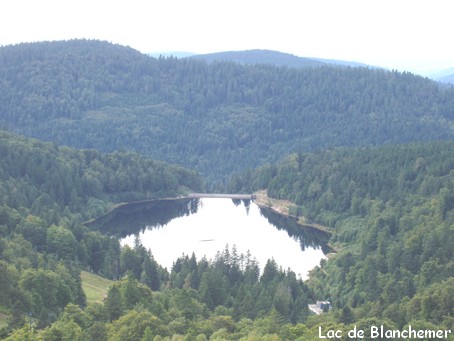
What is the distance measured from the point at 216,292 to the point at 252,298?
13.4ft

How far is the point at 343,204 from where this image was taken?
12769 cm

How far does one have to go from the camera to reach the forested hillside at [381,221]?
62.8 metres

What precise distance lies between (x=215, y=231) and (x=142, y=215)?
2019 cm

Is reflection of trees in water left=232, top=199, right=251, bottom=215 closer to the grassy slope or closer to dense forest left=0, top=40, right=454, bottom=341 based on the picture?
dense forest left=0, top=40, right=454, bottom=341

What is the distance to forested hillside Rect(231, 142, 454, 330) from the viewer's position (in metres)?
62.8

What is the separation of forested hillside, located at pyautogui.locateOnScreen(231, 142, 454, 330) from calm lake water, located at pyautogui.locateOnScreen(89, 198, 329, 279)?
4.54 meters

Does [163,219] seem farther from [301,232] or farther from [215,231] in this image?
[301,232]

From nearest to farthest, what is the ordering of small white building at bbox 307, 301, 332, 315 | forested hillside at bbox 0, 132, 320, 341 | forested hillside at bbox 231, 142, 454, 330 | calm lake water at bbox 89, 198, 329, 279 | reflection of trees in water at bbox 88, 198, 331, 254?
forested hillside at bbox 0, 132, 320, 341 → forested hillside at bbox 231, 142, 454, 330 → small white building at bbox 307, 301, 332, 315 → calm lake water at bbox 89, 198, 329, 279 → reflection of trees in water at bbox 88, 198, 331, 254

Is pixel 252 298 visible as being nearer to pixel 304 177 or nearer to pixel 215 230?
pixel 215 230

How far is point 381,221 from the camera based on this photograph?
334ft

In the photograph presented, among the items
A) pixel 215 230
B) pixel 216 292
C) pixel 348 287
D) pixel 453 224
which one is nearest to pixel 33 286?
pixel 216 292

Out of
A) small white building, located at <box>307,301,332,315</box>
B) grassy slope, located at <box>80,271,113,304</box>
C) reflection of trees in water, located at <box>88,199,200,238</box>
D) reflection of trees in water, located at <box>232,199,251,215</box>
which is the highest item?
grassy slope, located at <box>80,271,113,304</box>

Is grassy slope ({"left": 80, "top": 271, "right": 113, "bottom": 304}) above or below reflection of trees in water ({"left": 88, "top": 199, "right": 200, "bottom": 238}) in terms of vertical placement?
above

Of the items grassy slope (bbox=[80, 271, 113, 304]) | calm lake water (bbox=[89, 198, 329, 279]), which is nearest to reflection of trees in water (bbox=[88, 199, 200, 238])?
calm lake water (bbox=[89, 198, 329, 279])
